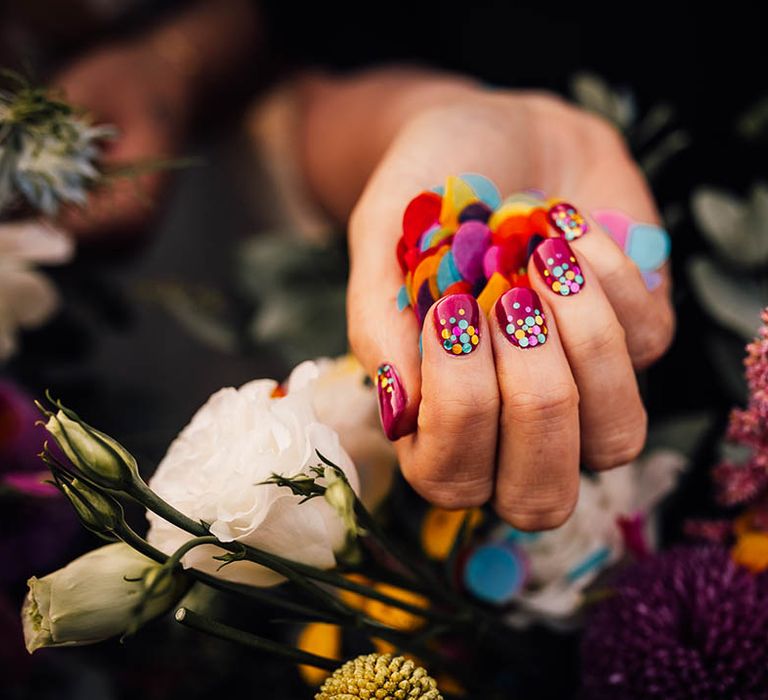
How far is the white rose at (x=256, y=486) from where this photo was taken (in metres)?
0.22

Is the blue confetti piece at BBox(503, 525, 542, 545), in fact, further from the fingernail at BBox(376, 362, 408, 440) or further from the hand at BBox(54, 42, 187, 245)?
the hand at BBox(54, 42, 187, 245)

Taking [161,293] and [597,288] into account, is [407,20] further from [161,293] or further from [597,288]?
[597,288]

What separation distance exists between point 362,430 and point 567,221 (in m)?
0.10

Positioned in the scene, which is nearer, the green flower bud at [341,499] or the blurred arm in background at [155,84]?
the green flower bud at [341,499]

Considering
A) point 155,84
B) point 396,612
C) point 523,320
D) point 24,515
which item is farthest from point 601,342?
point 155,84

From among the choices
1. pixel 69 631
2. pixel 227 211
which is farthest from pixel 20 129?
pixel 227 211

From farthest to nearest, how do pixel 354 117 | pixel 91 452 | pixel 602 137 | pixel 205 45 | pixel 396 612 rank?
pixel 205 45, pixel 354 117, pixel 602 137, pixel 396 612, pixel 91 452

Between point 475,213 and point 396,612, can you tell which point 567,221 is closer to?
point 475,213

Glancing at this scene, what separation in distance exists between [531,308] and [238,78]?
58 cm

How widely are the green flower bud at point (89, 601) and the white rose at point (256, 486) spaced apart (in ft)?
0.06

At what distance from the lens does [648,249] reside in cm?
31

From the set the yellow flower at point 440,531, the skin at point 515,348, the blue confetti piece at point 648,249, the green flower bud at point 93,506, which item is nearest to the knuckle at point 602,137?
the skin at point 515,348

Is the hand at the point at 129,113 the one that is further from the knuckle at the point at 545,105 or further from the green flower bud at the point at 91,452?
the green flower bud at the point at 91,452

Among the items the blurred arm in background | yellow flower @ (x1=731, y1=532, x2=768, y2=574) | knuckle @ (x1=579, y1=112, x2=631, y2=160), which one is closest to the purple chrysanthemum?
yellow flower @ (x1=731, y1=532, x2=768, y2=574)
